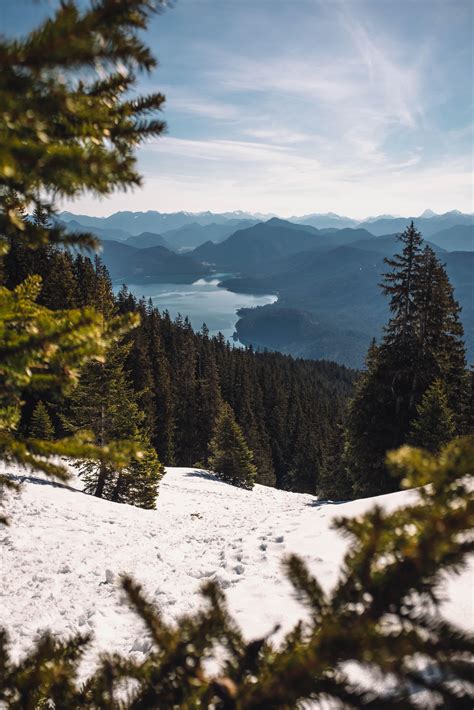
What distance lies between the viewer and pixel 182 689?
1.42 meters

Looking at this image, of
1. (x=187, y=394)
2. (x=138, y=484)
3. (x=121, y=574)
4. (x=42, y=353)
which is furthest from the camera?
(x=187, y=394)

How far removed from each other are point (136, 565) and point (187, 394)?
1756 inches

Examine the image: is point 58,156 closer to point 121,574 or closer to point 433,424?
point 121,574

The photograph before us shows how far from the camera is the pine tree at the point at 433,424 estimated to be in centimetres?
1842

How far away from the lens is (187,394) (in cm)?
5347

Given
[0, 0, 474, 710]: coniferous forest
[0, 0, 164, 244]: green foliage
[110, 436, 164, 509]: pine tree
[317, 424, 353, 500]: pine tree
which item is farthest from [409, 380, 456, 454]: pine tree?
[0, 0, 164, 244]: green foliage

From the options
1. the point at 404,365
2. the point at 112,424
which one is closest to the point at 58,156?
the point at 112,424

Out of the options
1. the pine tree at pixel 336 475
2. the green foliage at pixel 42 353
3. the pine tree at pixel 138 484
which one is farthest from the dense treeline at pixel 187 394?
the green foliage at pixel 42 353

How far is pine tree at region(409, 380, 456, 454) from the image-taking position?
60.4ft

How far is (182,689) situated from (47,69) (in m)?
2.02

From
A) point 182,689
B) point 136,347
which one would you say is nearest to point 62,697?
point 182,689

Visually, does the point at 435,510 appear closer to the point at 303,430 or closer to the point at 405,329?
the point at 405,329

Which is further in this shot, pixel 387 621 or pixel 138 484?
pixel 138 484

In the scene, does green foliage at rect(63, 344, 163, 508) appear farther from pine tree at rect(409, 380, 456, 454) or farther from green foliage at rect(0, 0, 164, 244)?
green foliage at rect(0, 0, 164, 244)
